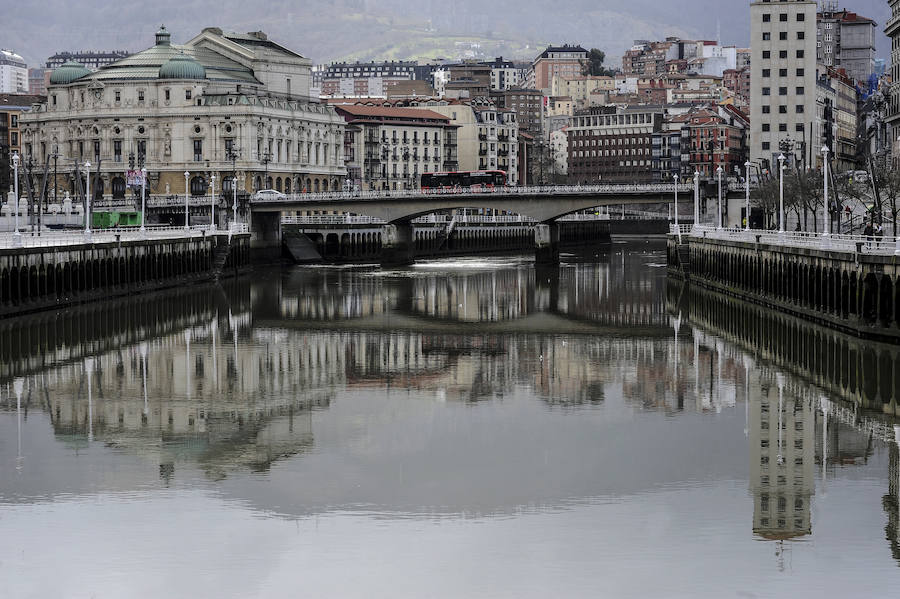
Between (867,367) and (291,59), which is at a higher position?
(291,59)

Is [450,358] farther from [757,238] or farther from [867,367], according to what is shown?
[757,238]

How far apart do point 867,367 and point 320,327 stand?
25.2m

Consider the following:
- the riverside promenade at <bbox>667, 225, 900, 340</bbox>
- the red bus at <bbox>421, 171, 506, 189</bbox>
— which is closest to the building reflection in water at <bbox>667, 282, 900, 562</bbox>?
the riverside promenade at <bbox>667, 225, 900, 340</bbox>

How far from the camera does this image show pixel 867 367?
136ft

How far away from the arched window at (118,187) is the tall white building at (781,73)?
6834cm

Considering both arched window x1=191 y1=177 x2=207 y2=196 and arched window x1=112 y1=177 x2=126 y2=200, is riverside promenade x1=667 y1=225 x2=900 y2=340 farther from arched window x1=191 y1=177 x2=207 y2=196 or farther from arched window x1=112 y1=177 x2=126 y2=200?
arched window x1=112 y1=177 x2=126 y2=200

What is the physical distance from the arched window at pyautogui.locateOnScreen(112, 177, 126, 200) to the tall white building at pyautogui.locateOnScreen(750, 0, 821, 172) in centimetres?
6834

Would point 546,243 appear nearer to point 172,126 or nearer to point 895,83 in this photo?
point 895,83

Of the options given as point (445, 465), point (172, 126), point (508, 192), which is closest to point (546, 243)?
point (508, 192)

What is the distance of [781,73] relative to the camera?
533 feet

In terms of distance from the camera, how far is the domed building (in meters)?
173

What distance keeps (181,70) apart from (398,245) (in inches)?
2168

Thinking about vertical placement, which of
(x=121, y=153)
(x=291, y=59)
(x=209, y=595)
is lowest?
(x=209, y=595)

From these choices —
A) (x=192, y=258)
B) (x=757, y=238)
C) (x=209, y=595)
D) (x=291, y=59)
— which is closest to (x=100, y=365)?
(x=209, y=595)
